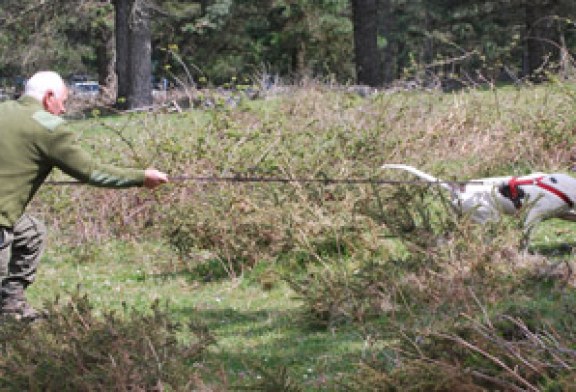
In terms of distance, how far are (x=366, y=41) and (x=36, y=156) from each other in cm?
1713

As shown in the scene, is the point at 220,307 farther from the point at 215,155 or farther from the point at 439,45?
the point at 439,45

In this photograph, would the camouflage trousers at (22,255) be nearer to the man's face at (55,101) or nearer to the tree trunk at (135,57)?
the man's face at (55,101)

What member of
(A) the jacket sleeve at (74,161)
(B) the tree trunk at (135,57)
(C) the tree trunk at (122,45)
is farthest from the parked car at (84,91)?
(A) the jacket sleeve at (74,161)

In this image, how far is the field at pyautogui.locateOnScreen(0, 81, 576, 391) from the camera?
443cm

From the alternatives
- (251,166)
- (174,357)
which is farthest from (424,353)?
(251,166)

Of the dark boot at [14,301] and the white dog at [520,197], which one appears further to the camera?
the white dog at [520,197]

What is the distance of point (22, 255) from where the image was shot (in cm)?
640

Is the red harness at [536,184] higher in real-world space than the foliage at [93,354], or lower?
higher

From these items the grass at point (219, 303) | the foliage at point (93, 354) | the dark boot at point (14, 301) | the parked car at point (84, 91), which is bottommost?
the grass at point (219, 303)

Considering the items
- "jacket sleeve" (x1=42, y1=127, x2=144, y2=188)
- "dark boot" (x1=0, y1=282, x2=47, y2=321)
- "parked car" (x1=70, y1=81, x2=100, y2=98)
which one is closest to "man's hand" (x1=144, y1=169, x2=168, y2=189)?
"jacket sleeve" (x1=42, y1=127, x2=144, y2=188)

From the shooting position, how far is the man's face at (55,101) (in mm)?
5820

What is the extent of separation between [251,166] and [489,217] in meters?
3.01

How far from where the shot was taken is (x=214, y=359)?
5.35 m

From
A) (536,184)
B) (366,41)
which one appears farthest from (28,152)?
(366,41)
